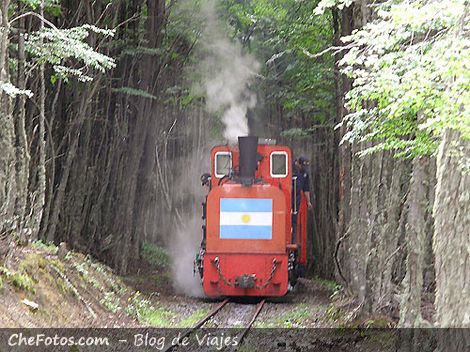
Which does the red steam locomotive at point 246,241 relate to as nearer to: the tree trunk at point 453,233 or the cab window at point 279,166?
the cab window at point 279,166

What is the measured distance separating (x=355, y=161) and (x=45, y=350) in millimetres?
6218

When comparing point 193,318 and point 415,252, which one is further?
point 193,318

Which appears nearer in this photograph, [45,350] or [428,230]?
[45,350]

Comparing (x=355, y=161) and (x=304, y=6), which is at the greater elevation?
(x=304, y=6)

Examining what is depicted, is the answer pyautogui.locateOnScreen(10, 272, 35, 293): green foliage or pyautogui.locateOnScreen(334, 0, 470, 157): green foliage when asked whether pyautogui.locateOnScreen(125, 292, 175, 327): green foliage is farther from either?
pyautogui.locateOnScreen(334, 0, 470, 157): green foliage

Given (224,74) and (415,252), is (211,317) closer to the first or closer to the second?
(415,252)

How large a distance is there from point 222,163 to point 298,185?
72.5 inches

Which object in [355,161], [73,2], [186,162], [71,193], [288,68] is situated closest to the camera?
[355,161]

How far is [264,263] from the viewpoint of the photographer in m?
15.1

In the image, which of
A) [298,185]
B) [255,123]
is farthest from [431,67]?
[255,123]

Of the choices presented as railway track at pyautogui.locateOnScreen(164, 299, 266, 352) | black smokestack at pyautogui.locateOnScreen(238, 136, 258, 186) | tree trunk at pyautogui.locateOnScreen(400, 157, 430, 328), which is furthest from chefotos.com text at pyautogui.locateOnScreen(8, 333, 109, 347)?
black smokestack at pyautogui.locateOnScreen(238, 136, 258, 186)

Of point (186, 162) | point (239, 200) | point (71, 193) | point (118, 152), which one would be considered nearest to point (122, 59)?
point (118, 152)

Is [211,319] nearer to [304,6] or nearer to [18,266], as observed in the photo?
[18,266]

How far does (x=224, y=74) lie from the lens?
23609mm
